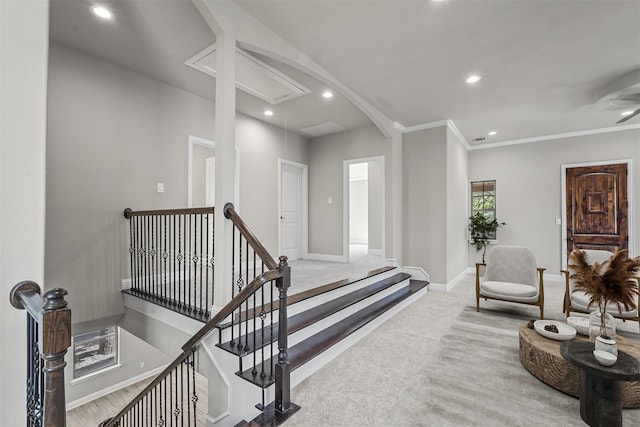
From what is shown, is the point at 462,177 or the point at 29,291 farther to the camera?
the point at 462,177

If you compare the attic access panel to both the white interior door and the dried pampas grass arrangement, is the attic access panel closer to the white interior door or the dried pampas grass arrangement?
the white interior door

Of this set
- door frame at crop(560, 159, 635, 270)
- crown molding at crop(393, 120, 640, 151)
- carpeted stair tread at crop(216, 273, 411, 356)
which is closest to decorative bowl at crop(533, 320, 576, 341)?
carpeted stair tread at crop(216, 273, 411, 356)

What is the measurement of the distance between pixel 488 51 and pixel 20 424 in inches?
180

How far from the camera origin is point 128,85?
375cm

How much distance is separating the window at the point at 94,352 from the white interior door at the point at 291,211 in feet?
10.1

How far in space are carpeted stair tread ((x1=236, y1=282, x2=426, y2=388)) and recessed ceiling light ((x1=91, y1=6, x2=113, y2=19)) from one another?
3.32 metres

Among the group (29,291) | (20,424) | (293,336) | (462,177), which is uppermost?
(462,177)

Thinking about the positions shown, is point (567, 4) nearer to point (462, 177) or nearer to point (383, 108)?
point (383, 108)

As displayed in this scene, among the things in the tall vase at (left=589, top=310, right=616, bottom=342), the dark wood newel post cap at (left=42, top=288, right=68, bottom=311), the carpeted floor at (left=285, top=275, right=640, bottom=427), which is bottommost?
the carpeted floor at (left=285, top=275, right=640, bottom=427)

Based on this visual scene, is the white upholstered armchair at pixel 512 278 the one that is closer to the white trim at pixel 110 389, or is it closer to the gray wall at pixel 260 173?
the gray wall at pixel 260 173

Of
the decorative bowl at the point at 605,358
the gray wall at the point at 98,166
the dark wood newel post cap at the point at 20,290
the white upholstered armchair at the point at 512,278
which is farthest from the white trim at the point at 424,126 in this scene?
the dark wood newel post cap at the point at 20,290

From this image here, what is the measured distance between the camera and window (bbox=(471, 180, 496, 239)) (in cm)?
678

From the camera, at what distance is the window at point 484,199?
6.78m

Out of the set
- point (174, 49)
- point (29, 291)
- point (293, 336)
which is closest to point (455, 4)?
point (174, 49)
